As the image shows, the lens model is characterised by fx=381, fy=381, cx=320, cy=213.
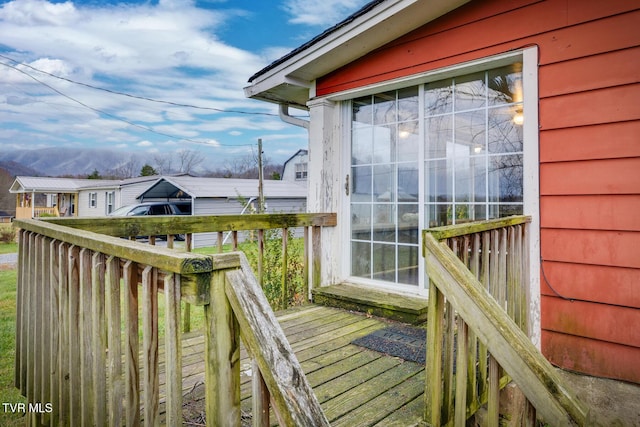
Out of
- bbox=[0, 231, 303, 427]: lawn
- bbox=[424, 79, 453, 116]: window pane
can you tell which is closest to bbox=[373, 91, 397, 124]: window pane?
bbox=[424, 79, 453, 116]: window pane

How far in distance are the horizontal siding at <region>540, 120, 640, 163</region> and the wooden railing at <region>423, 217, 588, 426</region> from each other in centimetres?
73

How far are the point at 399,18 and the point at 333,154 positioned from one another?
1445 mm

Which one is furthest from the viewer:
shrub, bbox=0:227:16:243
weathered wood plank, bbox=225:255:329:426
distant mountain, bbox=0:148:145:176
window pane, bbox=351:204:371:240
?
distant mountain, bbox=0:148:145:176

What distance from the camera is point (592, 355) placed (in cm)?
241

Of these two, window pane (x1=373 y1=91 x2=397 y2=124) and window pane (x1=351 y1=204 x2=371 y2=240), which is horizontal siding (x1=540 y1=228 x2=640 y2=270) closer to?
window pane (x1=351 y1=204 x2=371 y2=240)

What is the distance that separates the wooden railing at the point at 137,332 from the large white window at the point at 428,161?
2626 millimetres

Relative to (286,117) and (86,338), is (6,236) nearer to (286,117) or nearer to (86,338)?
(286,117)

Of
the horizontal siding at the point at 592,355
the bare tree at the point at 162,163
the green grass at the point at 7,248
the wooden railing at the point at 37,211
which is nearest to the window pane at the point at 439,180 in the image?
the horizontal siding at the point at 592,355

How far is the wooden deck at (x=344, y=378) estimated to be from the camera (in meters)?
1.85

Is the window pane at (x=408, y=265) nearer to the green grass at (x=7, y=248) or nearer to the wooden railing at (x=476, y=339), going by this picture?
the wooden railing at (x=476, y=339)

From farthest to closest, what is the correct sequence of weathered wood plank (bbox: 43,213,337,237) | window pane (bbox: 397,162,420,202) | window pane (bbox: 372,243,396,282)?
window pane (bbox: 372,243,396,282)
window pane (bbox: 397,162,420,202)
weathered wood plank (bbox: 43,213,337,237)

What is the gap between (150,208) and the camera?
606 inches

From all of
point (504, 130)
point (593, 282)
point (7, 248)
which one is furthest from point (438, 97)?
point (7, 248)

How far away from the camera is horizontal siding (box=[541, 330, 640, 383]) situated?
7.48 ft
